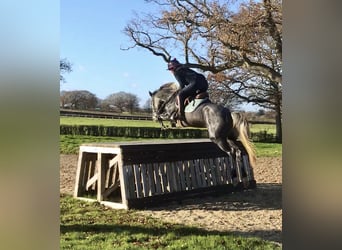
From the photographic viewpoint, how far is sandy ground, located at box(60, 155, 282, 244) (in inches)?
108

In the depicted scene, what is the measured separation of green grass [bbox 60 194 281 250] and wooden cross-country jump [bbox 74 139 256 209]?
0.08 m

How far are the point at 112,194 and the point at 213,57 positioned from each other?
107 centimetres

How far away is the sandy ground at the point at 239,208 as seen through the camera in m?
2.74

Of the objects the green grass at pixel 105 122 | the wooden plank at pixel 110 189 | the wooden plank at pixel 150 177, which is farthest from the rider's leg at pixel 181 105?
the wooden plank at pixel 110 189

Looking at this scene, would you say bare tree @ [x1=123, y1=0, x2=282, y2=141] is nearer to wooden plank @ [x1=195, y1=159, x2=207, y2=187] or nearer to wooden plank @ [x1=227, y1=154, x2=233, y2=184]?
wooden plank @ [x1=227, y1=154, x2=233, y2=184]

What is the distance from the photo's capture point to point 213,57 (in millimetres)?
2891

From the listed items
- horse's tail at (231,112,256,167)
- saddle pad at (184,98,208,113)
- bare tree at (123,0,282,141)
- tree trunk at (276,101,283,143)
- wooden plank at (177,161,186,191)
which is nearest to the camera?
tree trunk at (276,101,283,143)

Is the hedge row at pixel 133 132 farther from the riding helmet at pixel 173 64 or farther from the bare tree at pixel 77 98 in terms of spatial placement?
the riding helmet at pixel 173 64

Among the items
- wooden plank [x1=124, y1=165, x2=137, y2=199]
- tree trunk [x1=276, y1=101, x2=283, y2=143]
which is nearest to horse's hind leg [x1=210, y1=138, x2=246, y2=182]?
tree trunk [x1=276, y1=101, x2=283, y2=143]

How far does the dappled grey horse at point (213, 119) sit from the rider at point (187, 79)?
5cm

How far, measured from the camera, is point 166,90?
2.97 m
